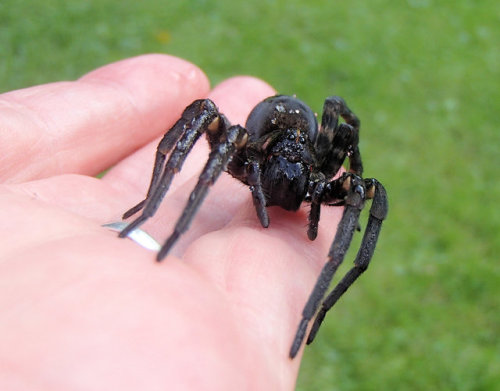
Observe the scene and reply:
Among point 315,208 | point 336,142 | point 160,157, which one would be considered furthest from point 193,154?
point 315,208

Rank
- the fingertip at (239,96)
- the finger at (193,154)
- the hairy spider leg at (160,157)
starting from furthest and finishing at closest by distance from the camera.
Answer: the fingertip at (239,96)
the finger at (193,154)
the hairy spider leg at (160,157)

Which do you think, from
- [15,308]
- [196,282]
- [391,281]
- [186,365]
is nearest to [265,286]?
[196,282]

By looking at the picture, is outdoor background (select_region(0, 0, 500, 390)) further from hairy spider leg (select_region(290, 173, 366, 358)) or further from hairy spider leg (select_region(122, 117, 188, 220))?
hairy spider leg (select_region(122, 117, 188, 220))

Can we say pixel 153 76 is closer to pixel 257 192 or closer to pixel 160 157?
pixel 160 157

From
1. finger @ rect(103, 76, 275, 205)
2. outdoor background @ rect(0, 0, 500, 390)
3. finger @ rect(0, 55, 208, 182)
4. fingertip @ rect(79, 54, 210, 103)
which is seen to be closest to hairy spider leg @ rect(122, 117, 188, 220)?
finger @ rect(103, 76, 275, 205)

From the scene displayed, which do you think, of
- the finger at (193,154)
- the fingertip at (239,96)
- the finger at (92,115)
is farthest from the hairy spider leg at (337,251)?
the fingertip at (239,96)

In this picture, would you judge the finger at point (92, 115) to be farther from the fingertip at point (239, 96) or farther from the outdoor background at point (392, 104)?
the outdoor background at point (392, 104)
